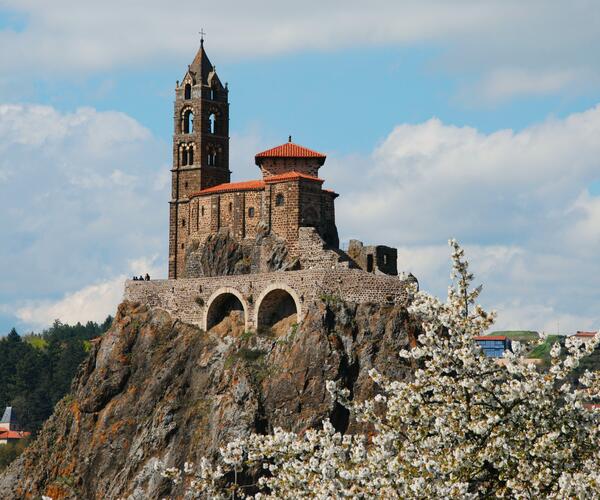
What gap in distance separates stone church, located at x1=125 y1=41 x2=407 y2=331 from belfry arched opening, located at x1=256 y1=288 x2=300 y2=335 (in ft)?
0.23

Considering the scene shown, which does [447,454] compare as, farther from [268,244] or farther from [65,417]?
[65,417]

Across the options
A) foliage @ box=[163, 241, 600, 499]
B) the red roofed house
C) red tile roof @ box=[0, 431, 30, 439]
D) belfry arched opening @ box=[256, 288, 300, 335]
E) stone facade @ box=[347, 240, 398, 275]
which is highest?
the red roofed house

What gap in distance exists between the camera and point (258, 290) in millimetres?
80000

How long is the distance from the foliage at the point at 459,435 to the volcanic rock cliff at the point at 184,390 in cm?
4822

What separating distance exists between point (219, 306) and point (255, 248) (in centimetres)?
499

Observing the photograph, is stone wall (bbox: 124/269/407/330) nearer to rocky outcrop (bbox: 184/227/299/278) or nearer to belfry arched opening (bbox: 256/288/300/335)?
belfry arched opening (bbox: 256/288/300/335)

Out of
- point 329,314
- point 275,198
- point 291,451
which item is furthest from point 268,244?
point 291,451

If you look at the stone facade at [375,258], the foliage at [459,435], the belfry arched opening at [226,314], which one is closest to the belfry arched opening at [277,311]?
the belfry arched opening at [226,314]

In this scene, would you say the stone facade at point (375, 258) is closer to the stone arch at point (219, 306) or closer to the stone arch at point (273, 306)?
the stone arch at point (273, 306)

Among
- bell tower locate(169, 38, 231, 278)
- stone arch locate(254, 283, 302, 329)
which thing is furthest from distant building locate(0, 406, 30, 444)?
stone arch locate(254, 283, 302, 329)

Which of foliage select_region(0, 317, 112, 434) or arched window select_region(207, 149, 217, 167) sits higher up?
arched window select_region(207, 149, 217, 167)

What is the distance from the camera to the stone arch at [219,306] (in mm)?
82625

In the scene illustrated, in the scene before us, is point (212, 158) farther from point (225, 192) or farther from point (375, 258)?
point (375, 258)

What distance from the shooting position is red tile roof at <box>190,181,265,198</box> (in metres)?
85.8
